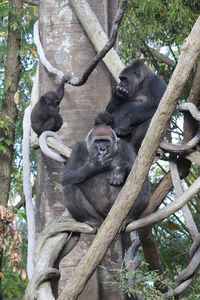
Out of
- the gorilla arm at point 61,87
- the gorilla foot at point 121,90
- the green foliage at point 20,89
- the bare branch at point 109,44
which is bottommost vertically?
the green foliage at point 20,89

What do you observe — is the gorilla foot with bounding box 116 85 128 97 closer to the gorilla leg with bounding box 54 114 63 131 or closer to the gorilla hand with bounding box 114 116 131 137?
the gorilla hand with bounding box 114 116 131 137

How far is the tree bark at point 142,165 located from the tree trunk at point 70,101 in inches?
41.2

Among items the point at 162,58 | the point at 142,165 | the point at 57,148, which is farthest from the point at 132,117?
the point at 162,58

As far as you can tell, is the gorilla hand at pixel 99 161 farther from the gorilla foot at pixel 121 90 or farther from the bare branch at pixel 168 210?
the gorilla foot at pixel 121 90

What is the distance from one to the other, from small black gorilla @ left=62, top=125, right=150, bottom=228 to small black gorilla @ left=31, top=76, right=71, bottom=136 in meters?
0.67

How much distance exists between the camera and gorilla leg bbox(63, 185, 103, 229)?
4172 millimetres

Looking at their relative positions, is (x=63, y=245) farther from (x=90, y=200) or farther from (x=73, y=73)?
(x=73, y=73)

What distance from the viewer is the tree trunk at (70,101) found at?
4.54m

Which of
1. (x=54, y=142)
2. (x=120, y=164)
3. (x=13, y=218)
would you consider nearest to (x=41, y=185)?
(x=54, y=142)

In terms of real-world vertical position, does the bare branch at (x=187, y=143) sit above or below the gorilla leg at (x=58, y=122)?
above

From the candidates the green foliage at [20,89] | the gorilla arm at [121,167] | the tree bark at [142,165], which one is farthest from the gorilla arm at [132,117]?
the green foliage at [20,89]

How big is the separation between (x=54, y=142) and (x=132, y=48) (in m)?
3.83

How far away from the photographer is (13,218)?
639 cm

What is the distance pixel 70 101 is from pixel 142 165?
161cm
